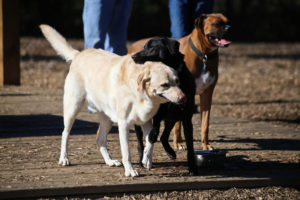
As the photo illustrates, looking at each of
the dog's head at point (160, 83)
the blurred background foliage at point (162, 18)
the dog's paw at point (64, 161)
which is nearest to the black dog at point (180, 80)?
the dog's head at point (160, 83)

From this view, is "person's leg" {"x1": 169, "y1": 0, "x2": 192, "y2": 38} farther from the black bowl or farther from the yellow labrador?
the black bowl

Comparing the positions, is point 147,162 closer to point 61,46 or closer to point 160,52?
point 160,52

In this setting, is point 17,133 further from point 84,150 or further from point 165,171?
point 165,171

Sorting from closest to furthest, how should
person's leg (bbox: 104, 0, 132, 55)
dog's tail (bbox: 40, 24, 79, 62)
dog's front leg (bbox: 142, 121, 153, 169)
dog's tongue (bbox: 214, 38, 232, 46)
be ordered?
dog's front leg (bbox: 142, 121, 153, 169), dog's tail (bbox: 40, 24, 79, 62), dog's tongue (bbox: 214, 38, 232, 46), person's leg (bbox: 104, 0, 132, 55)

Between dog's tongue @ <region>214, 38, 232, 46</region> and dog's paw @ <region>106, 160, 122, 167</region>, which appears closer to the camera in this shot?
dog's paw @ <region>106, 160, 122, 167</region>

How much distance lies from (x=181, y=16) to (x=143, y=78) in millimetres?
2843

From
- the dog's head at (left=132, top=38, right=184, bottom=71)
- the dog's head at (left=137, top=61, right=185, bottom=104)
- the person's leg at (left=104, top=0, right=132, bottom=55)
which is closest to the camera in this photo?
the dog's head at (left=137, top=61, right=185, bottom=104)

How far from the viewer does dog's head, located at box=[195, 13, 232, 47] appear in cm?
519

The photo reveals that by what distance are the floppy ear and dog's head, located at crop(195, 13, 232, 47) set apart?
5.18ft

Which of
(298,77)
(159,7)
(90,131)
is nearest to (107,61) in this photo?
(90,131)

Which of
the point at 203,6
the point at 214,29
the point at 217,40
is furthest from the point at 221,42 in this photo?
the point at 203,6

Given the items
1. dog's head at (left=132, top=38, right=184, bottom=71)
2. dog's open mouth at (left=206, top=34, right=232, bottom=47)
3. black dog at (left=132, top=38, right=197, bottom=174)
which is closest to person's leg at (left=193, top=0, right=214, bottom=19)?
dog's open mouth at (left=206, top=34, right=232, bottom=47)

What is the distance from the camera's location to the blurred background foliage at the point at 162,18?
73.9 ft

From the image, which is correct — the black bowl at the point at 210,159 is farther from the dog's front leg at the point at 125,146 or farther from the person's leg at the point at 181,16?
the person's leg at the point at 181,16
